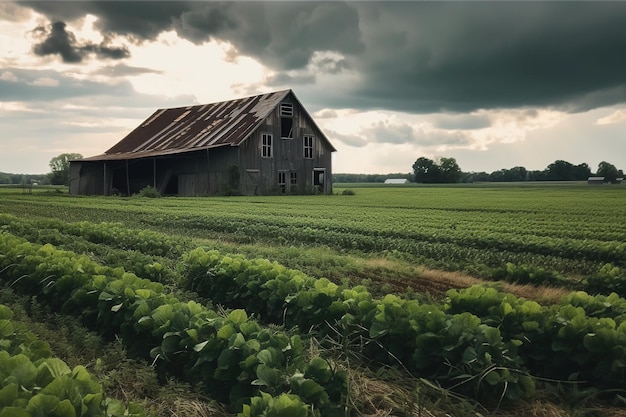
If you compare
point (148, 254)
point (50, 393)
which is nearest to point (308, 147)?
point (148, 254)

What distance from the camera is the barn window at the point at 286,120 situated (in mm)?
43969

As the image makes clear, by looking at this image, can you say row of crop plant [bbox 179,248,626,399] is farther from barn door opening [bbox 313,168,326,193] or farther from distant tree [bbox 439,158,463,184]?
distant tree [bbox 439,158,463,184]

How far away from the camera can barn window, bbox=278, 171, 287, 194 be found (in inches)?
1714

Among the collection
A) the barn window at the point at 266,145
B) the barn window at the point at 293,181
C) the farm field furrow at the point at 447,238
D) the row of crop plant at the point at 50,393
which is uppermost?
the barn window at the point at 266,145

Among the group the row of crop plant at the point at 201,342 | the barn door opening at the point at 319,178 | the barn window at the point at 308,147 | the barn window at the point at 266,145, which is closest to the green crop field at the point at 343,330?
the row of crop plant at the point at 201,342

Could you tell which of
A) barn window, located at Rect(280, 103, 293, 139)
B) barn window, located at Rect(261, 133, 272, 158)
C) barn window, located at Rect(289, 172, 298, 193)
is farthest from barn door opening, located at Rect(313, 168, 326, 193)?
barn window, located at Rect(261, 133, 272, 158)

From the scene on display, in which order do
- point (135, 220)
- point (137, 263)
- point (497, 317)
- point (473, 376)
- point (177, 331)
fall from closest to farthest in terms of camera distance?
point (473, 376) < point (177, 331) < point (497, 317) < point (137, 263) < point (135, 220)

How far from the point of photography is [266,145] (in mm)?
42531

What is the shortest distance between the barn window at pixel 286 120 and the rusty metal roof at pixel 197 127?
910 mm

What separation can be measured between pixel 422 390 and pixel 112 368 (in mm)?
3384

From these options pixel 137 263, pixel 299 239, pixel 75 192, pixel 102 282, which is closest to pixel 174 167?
pixel 75 192

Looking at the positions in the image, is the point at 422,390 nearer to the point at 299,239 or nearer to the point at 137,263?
the point at 137,263

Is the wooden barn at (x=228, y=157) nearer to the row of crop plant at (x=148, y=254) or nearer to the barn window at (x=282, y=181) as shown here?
the barn window at (x=282, y=181)

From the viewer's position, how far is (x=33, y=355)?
434 cm
